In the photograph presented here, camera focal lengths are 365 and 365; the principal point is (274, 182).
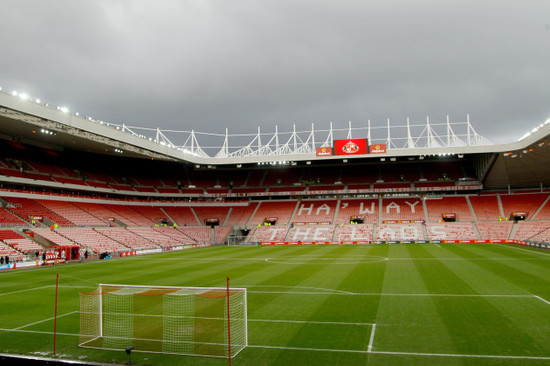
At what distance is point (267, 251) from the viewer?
4122 centimetres

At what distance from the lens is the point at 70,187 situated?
161ft

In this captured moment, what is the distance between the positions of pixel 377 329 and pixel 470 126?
52372 mm

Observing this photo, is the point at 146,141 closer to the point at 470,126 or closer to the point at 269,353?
the point at 269,353

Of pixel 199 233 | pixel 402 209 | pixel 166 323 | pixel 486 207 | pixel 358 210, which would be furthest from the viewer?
pixel 358 210

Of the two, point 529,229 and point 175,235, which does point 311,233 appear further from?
point 529,229

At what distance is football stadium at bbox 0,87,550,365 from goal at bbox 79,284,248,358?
9 centimetres

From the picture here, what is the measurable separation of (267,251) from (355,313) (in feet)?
92.8

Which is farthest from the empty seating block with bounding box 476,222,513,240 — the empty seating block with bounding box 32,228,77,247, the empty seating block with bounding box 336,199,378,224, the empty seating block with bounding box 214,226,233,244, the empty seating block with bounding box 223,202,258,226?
the empty seating block with bounding box 32,228,77,247

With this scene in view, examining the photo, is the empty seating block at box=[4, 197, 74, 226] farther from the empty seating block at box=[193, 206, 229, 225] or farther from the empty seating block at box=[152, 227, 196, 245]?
the empty seating block at box=[193, 206, 229, 225]

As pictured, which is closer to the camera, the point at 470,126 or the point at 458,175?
the point at 470,126

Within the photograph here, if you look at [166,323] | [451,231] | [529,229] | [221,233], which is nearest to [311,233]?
[221,233]

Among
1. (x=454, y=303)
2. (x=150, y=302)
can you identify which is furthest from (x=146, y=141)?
(x=454, y=303)

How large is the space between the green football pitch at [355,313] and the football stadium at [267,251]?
0.09 m

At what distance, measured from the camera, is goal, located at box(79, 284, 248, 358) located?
34.3 ft
